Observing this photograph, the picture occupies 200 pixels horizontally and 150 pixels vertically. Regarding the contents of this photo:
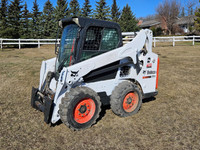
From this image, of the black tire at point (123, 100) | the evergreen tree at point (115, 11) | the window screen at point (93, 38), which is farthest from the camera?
the evergreen tree at point (115, 11)

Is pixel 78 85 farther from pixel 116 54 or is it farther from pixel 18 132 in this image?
pixel 18 132

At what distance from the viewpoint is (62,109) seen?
342 cm

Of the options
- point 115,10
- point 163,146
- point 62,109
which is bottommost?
point 163,146

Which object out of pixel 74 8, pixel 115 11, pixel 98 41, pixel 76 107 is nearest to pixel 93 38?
pixel 98 41

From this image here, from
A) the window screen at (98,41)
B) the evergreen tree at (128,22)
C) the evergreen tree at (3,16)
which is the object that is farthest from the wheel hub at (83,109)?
→ the evergreen tree at (128,22)

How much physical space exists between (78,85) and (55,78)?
80cm

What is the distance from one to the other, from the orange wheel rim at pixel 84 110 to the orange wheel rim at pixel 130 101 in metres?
0.88

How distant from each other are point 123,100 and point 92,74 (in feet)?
3.10

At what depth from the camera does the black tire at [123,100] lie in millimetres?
4055

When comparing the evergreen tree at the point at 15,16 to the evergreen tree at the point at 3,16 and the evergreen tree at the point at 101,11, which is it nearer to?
the evergreen tree at the point at 3,16

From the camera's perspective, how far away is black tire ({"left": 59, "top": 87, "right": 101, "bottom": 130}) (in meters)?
3.42

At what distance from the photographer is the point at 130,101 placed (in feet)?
14.1

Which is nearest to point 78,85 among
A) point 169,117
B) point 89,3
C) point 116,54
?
point 116,54

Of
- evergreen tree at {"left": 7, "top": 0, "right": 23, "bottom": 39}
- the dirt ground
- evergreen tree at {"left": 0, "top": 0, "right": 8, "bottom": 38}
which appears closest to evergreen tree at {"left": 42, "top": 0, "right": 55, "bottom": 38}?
evergreen tree at {"left": 7, "top": 0, "right": 23, "bottom": 39}
